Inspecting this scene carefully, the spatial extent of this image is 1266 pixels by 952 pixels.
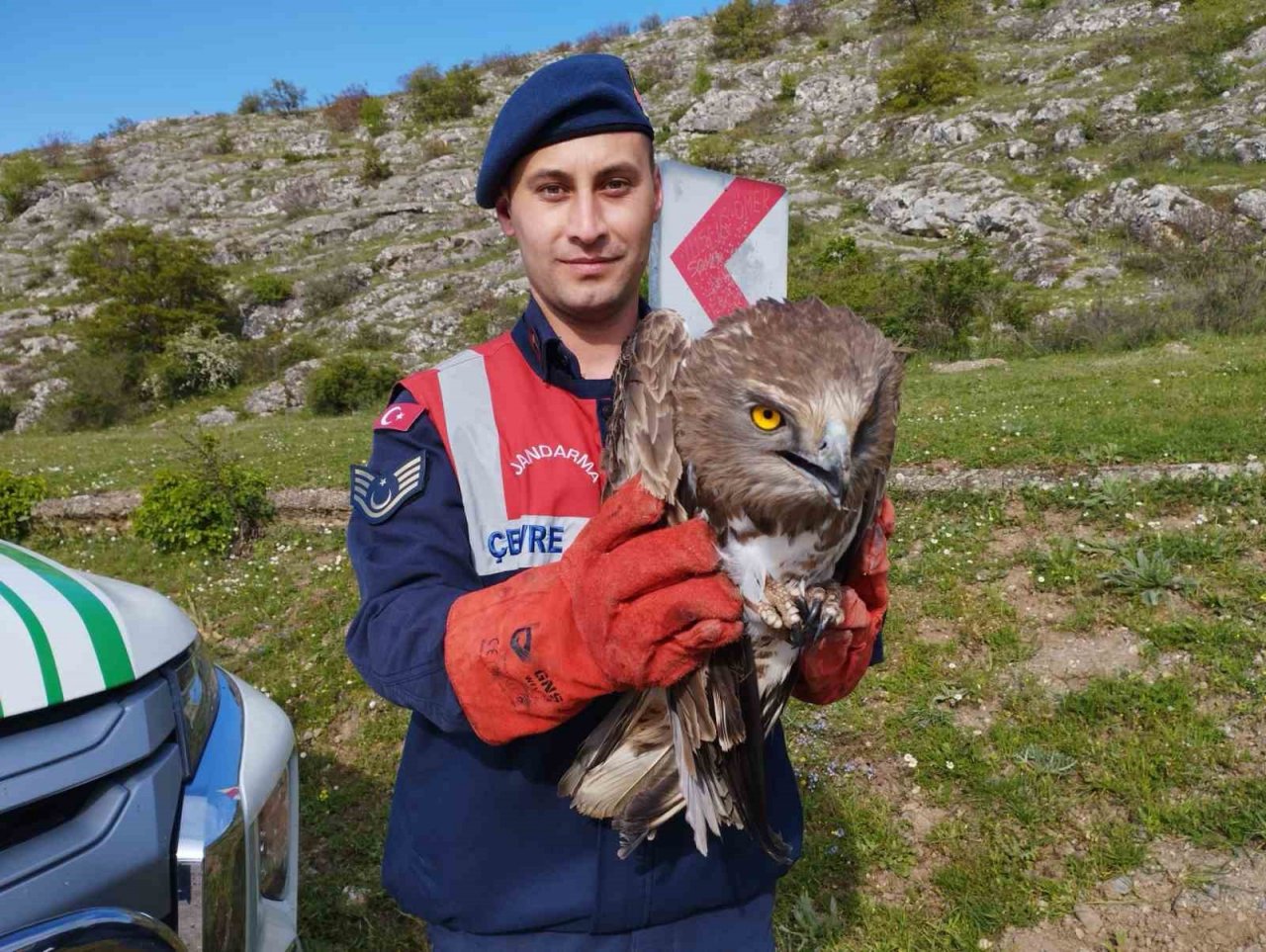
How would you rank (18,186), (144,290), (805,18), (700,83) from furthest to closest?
(805,18) → (18,186) → (700,83) → (144,290)

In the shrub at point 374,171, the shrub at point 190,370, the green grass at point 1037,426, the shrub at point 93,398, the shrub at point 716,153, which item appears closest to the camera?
the green grass at point 1037,426

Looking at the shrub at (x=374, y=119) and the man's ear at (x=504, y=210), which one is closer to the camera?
the man's ear at (x=504, y=210)

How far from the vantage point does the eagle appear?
59.1 inches

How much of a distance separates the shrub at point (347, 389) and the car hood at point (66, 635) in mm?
20090

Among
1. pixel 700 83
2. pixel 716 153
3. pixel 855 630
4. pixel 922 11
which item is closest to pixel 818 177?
pixel 716 153

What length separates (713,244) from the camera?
2.16m

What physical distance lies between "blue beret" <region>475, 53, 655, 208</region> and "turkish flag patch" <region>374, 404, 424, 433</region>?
0.61 meters

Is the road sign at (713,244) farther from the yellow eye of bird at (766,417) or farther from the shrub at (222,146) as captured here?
the shrub at (222,146)

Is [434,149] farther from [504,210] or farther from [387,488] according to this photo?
[387,488]

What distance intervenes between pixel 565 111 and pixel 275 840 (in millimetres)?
2019

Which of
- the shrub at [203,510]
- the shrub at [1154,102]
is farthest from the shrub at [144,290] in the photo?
the shrub at [1154,102]

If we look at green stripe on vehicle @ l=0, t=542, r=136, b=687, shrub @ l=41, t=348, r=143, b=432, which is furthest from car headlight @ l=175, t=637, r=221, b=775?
shrub @ l=41, t=348, r=143, b=432

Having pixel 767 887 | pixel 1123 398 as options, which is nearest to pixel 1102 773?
pixel 767 887

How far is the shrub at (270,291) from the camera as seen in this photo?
123ft
